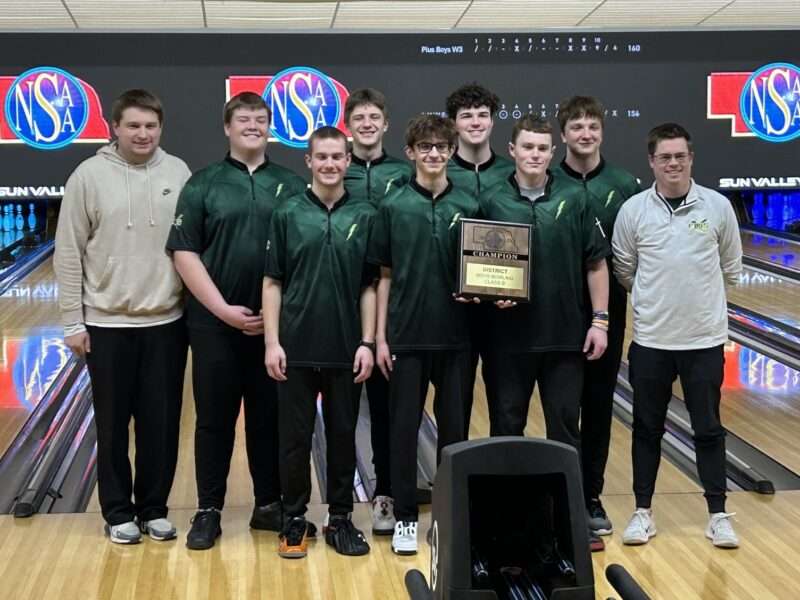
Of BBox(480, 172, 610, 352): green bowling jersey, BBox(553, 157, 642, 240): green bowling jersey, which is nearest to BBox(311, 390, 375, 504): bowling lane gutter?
BBox(480, 172, 610, 352): green bowling jersey

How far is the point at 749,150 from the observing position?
7902 mm

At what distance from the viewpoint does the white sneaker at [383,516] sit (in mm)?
3381

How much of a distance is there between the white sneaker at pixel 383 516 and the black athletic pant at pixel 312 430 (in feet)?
0.45

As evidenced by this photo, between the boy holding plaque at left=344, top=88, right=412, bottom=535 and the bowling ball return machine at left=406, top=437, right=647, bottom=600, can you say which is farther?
the boy holding plaque at left=344, top=88, right=412, bottom=535

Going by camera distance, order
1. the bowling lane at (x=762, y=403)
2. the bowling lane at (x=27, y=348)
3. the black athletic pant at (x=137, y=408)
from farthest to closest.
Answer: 1. the bowling lane at (x=27, y=348)
2. the bowling lane at (x=762, y=403)
3. the black athletic pant at (x=137, y=408)

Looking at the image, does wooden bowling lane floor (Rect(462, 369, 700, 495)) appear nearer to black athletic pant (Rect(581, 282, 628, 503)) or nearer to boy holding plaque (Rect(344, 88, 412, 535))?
black athletic pant (Rect(581, 282, 628, 503))

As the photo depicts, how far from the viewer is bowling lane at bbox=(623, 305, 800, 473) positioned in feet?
14.1

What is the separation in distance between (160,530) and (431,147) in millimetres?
1330

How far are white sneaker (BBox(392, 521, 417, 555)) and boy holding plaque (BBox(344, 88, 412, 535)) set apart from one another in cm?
14

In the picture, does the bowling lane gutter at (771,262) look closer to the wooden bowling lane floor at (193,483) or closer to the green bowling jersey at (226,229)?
the wooden bowling lane floor at (193,483)

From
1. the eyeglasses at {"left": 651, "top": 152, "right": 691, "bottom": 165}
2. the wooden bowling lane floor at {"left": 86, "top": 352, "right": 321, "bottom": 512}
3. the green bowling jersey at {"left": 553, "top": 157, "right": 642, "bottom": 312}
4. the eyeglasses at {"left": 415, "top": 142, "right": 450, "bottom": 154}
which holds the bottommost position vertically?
the wooden bowling lane floor at {"left": 86, "top": 352, "right": 321, "bottom": 512}

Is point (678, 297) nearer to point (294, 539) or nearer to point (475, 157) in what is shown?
point (475, 157)

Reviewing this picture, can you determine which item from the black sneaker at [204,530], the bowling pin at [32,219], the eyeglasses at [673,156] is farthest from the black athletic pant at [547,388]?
the bowling pin at [32,219]

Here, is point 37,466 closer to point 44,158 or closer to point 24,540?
point 24,540
